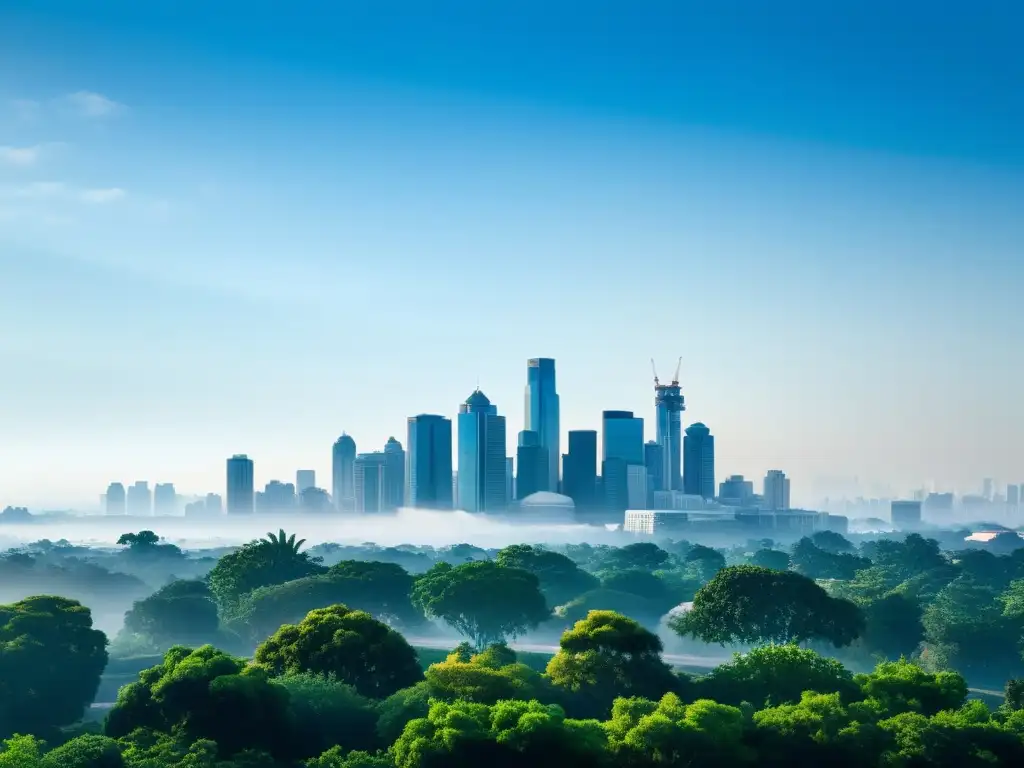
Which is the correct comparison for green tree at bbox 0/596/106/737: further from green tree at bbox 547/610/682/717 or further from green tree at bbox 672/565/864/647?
green tree at bbox 672/565/864/647

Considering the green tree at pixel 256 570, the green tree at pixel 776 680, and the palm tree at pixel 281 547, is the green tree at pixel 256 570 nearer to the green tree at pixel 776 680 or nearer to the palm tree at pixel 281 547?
the palm tree at pixel 281 547

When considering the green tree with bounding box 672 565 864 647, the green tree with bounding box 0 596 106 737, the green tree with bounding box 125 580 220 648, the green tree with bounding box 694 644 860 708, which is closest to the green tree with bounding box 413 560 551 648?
the green tree with bounding box 672 565 864 647

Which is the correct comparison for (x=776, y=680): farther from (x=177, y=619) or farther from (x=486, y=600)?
(x=177, y=619)

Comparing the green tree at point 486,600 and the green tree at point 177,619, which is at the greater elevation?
the green tree at point 486,600

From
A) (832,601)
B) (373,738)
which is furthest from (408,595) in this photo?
(373,738)

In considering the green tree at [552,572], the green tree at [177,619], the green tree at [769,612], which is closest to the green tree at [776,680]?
the green tree at [769,612]

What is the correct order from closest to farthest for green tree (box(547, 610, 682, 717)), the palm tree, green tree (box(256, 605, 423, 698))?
green tree (box(256, 605, 423, 698)) → green tree (box(547, 610, 682, 717)) → the palm tree

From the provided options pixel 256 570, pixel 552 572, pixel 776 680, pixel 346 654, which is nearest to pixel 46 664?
pixel 346 654
